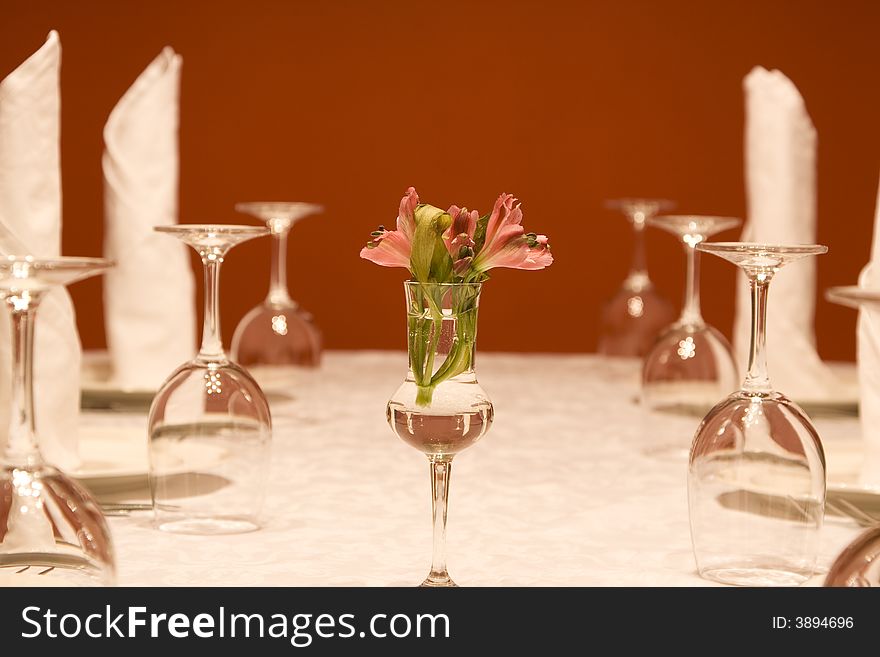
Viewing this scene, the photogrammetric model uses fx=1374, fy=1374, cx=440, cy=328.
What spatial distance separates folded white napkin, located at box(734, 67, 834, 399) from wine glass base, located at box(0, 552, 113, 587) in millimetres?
1253

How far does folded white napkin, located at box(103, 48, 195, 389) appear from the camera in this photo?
1.94 meters

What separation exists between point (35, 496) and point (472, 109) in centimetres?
304

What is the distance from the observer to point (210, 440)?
1.32m

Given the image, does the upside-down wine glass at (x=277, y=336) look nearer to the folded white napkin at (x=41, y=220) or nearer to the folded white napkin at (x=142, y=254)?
the folded white napkin at (x=142, y=254)

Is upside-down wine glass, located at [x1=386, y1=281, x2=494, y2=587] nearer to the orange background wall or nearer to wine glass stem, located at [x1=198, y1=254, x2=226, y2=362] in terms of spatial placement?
wine glass stem, located at [x1=198, y1=254, x2=226, y2=362]

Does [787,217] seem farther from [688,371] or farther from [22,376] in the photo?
[22,376]

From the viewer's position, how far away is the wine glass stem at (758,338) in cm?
109

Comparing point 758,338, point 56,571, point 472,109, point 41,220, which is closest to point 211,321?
point 41,220

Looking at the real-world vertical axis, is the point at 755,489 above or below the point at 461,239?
below

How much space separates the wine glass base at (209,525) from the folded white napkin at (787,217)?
957 mm

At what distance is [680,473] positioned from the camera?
62.6 inches
